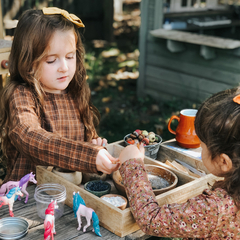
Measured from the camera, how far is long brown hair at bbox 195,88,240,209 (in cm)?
111

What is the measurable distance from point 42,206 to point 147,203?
1.27 feet

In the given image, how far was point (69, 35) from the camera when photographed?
1634mm

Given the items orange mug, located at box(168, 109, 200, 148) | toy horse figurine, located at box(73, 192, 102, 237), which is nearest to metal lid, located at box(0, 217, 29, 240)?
toy horse figurine, located at box(73, 192, 102, 237)

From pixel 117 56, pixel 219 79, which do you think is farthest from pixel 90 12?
pixel 219 79

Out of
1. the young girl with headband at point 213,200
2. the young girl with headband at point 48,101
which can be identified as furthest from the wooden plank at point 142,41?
the young girl with headband at point 213,200

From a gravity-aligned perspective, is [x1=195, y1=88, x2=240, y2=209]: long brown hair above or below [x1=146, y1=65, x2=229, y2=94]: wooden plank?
above

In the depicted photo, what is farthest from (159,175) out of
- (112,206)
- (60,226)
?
(60,226)

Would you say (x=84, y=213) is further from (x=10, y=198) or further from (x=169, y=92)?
(x=169, y=92)

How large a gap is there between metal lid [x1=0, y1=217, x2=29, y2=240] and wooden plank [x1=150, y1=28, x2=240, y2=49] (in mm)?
3457

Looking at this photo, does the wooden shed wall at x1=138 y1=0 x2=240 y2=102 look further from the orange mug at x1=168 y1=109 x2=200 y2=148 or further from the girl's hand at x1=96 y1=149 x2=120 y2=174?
the girl's hand at x1=96 y1=149 x2=120 y2=174

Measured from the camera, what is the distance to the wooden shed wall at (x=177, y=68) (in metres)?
4.36

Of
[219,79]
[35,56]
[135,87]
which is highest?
[35,56]

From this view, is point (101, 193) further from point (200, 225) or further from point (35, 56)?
point (35, 56)

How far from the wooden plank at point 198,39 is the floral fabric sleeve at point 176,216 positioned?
3.27 meters
